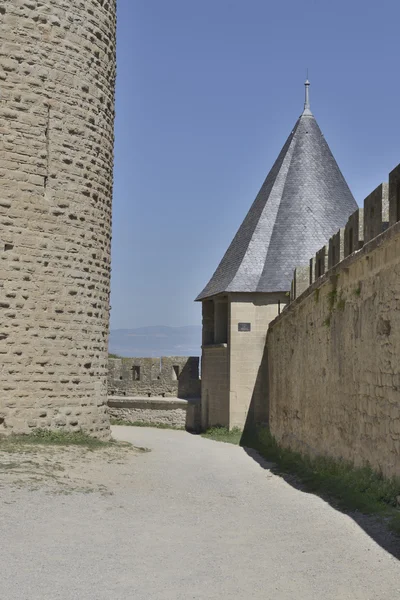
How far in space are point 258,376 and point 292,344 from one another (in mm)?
6989

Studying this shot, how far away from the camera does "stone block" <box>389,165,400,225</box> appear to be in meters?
6.82

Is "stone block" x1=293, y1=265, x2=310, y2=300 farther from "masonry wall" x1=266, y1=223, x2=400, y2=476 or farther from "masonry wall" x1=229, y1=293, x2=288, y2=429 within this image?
"masonry wall" x1=229, y1=293, x2=288, y2=429

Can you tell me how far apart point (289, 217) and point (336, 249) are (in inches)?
476

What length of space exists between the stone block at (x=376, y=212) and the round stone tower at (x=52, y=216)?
16.8 ft

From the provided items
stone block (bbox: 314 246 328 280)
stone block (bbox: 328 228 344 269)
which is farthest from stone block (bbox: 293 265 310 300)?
stone block (bbox: 328 228 344 269)

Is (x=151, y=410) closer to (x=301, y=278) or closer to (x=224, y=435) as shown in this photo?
(x=224, y=435)

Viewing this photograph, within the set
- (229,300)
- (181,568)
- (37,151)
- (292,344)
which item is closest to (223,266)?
(229,300)

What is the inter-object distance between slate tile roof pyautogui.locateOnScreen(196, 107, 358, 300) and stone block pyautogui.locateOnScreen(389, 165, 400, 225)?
43.0ft

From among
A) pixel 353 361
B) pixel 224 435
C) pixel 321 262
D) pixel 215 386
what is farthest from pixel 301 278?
pixel 215 386

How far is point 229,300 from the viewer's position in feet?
67.9

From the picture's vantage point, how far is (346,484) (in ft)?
25.8

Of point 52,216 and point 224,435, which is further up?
point 52,216

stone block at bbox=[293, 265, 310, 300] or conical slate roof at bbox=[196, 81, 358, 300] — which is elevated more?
conical slate roof at bbox=[196, 81, 358, 300]

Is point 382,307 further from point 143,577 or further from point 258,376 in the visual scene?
point 258,376
